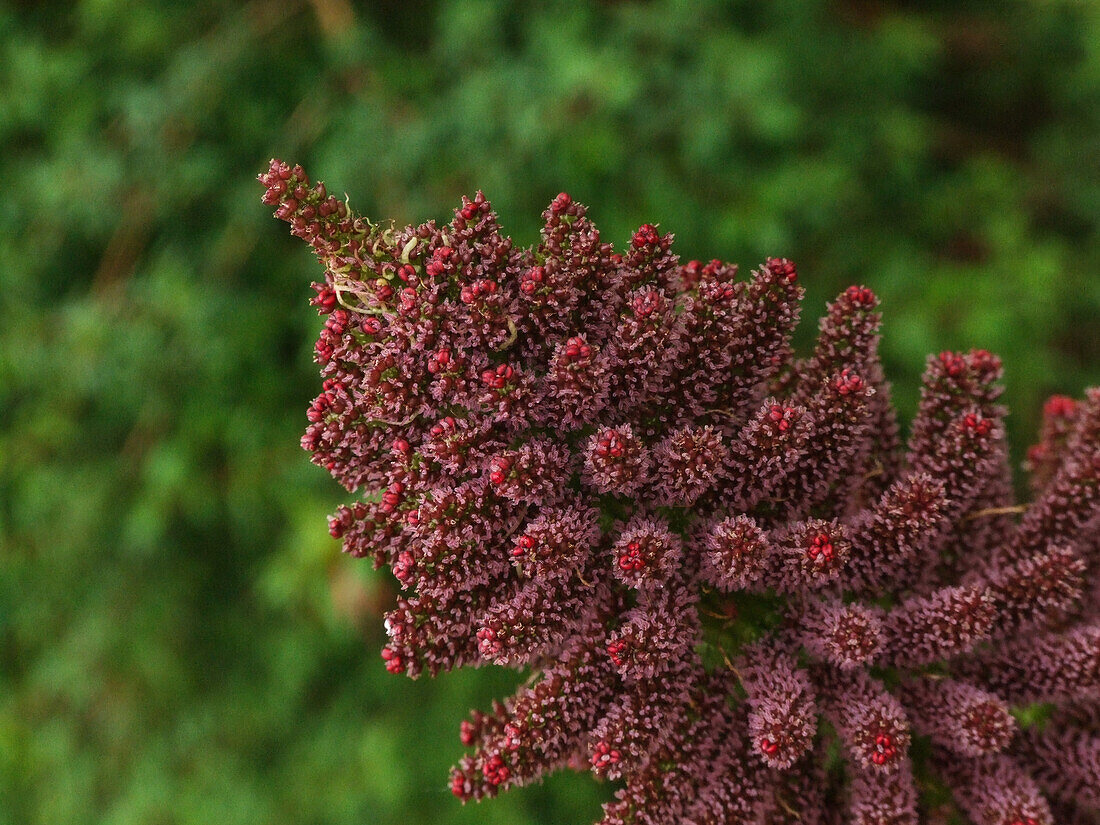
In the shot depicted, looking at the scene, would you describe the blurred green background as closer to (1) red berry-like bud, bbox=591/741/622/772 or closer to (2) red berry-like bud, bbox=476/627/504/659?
(1) red berry-like bud, bbox=591/741/622/772

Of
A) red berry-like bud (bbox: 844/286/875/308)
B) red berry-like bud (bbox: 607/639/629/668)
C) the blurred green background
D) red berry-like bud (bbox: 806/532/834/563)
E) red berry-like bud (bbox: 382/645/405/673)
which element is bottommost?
red berry-like bud (bbox: 382/645/405/673)

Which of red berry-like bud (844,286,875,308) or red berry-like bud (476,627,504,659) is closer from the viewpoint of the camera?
red berry-like bud (476,627,504,659)

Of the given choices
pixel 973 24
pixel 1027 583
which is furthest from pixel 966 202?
pixel 1027 583

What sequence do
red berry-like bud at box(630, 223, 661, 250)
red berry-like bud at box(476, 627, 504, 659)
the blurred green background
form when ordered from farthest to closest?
the blurred green background, red berry-like bud at box(630, 223, 661, 250), red berry-like bud at box(476, 627, 504, 659)

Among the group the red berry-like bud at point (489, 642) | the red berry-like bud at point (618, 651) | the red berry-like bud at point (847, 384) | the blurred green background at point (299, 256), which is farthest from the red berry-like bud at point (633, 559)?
the blurred green background at point (299, 256)

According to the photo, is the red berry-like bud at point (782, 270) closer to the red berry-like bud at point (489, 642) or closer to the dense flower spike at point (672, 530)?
the dense flower spike at point (672, 530)

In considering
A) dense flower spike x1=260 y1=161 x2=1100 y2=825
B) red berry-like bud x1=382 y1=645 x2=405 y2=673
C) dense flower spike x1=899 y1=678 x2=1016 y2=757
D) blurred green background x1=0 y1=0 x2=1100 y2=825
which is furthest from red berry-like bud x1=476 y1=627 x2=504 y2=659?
blurred green background x1=0 y1=0 x2=1100 y2=825

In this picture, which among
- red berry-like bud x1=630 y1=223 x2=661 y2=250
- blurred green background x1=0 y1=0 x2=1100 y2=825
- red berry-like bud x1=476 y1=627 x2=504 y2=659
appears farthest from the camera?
blurred green background x1=0 y1=0 x2=1100 y2=825
